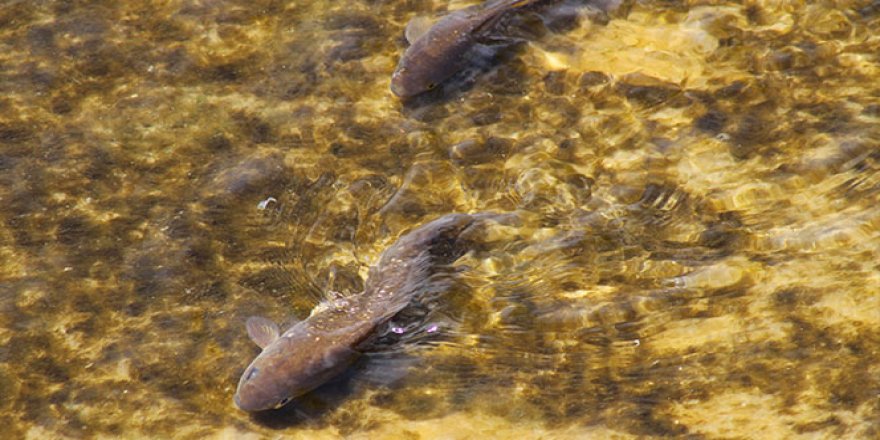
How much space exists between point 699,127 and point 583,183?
38.0 inches

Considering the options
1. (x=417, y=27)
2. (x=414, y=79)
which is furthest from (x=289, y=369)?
(x=417, y=27)

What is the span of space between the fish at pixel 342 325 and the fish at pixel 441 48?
135 cm

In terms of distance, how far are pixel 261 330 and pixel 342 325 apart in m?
0.50

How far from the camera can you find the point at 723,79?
707cm

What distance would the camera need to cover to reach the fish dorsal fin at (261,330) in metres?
5.70

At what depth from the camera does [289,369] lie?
5.42 m

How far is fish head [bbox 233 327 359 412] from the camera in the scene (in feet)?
17.5

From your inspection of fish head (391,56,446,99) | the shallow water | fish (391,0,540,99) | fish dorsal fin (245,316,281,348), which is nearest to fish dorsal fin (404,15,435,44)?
fish (391,0,540,99)

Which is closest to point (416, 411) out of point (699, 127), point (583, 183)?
point (583, 183)

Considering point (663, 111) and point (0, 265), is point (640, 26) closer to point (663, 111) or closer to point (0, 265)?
point (663, 111)

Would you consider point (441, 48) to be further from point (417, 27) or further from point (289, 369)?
point (289, 369)

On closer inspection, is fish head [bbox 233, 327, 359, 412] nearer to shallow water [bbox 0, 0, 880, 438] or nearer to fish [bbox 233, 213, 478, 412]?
fish [bbox 233, 213, 478, 412]

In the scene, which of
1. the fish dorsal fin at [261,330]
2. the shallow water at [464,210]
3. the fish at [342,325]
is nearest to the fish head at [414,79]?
the shallow water at [464,210]

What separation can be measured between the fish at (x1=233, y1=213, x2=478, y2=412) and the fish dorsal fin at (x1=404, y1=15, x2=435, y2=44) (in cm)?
193
